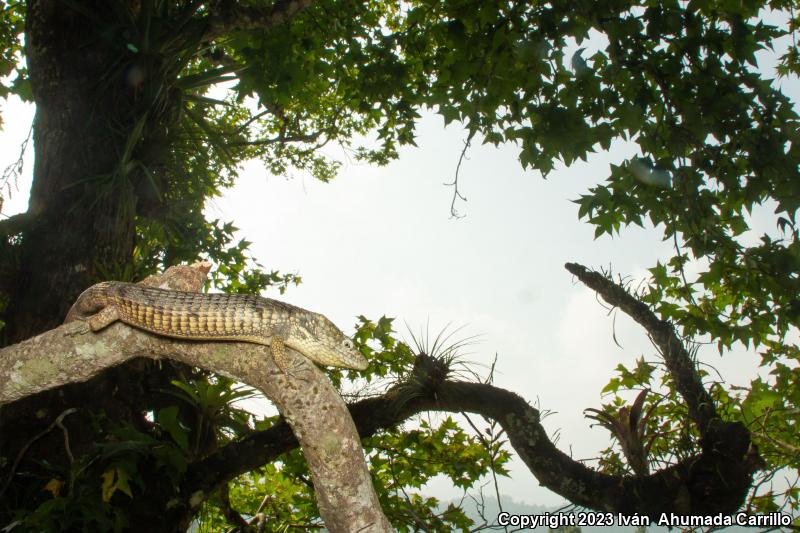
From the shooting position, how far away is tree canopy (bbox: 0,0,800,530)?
3916 mm

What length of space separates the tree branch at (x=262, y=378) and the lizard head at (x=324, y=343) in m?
0.09

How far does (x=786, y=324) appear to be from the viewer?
4637 mm

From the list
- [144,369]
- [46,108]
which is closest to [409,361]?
[144,369]

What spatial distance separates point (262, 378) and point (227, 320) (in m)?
0.33

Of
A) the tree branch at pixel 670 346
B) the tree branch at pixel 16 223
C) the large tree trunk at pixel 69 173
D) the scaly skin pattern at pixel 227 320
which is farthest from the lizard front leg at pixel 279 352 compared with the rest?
the tree branch at pixel 16 223

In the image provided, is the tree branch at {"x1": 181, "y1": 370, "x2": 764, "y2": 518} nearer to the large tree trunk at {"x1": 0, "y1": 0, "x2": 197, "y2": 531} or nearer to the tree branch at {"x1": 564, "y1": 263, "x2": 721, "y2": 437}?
the tree branch at {"x1": 564, "y1": 263, "x2": 721, "y2": 437}

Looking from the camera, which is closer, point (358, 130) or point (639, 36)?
point (639, 36)

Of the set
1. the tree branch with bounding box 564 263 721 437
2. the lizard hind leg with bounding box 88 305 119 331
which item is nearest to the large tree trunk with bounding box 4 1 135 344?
the lizard hind leg with bounding box 88 305 119 331

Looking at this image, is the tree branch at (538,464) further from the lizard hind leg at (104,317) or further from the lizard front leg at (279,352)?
the lizard hind leg at (104,317)

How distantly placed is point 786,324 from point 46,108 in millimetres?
6240

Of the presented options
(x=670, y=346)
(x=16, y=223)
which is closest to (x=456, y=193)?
(x=670, y=346)

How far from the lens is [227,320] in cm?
280

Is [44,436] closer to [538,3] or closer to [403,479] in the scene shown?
[403,479]

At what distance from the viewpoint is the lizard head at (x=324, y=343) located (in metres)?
2.86
